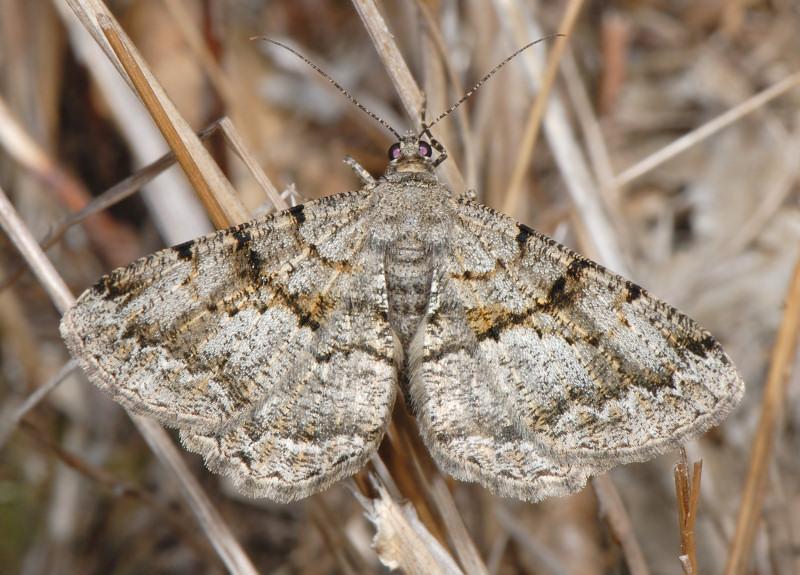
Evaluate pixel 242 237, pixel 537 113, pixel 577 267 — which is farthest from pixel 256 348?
pixel 537 113

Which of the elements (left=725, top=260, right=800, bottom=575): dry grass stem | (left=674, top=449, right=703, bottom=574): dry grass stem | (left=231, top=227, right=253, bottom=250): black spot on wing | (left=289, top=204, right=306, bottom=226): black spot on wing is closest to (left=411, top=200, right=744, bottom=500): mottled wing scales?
(left=674, top=449, right=703, bottom=574): dry grass stem

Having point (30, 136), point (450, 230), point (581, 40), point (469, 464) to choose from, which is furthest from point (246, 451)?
point (581, 40)

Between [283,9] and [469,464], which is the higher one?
[283,9]

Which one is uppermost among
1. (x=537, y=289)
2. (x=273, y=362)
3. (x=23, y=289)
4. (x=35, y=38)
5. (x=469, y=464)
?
(x=35, y=38)

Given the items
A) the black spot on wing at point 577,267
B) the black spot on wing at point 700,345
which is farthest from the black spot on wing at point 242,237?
the black spot on wing at point 700,345

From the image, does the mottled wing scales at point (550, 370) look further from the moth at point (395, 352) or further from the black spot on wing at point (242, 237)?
the black spot on wing at point (242, 237)

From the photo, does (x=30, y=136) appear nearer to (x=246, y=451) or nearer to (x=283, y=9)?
(x=283, y=9)

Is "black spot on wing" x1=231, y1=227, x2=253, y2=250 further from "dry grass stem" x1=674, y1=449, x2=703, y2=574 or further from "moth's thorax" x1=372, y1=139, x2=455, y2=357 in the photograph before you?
"dry grass stem" x1=674, y1=449, x2=703, y2=574

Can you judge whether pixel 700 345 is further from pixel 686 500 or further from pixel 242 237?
pixel 242 237
